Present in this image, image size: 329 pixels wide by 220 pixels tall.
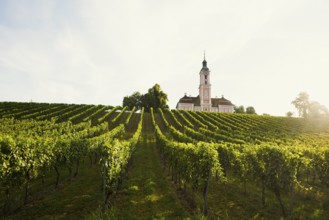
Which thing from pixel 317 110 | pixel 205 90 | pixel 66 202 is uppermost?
pixel 205 90

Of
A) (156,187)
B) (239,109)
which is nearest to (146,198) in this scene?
(156,187)

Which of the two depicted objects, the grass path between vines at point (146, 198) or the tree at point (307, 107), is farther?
the tree at point (307, 107)

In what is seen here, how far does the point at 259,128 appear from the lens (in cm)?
5506

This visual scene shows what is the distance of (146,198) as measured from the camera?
50.1 ft

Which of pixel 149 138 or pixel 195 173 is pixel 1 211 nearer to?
pixel 195 173

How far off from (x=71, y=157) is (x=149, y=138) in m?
24.9

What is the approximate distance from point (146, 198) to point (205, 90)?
100 metres

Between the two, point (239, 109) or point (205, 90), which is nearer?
point (205, 90)

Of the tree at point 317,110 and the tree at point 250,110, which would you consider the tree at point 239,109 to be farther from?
the tree at point 317,110

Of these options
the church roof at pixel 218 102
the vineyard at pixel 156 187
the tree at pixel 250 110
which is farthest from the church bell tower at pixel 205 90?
the vineyard at pixel 156 187

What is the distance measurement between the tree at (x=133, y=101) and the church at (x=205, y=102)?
20324mm

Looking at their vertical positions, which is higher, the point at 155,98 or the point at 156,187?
the point at 155,98

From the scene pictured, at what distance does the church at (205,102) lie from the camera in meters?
110

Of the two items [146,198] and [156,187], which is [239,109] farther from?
[146,198]
